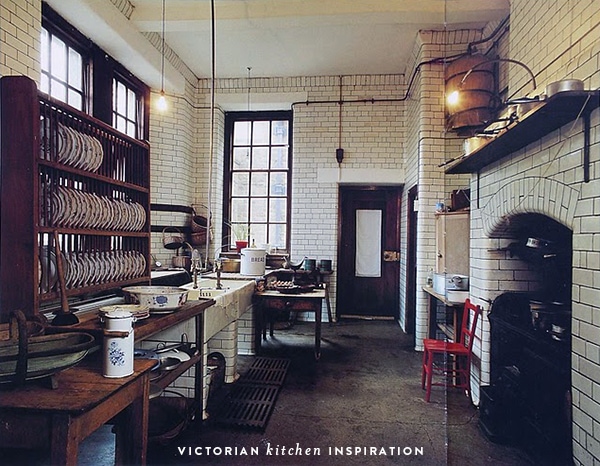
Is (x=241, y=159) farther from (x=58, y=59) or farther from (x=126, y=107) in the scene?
(x=58, y=59)

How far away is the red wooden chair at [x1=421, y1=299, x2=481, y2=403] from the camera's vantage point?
8.86 ft

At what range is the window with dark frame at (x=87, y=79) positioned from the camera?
2.60m

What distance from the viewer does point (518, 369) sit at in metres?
2.20

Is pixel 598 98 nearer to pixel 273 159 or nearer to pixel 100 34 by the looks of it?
pixel 100 34

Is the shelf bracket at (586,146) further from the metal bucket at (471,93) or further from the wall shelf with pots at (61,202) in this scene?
the wall shelf with pots at (61,202)

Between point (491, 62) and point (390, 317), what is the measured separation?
148 inches

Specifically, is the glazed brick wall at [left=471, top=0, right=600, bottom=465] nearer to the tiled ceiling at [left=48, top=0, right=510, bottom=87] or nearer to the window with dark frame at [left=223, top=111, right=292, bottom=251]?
the tiled ceiling at [left=48, top=0, right=510, bottom=87]

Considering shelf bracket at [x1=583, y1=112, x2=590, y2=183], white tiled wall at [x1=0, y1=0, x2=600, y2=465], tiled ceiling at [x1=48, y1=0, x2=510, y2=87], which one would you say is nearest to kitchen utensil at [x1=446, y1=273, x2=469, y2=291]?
white tiled wall at [x1=0, y1=0, x2=600, y2=465]

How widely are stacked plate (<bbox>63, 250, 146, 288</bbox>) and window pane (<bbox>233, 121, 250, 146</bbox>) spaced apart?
11.6ft

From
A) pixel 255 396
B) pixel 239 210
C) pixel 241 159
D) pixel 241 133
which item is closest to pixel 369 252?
pixel 239 210

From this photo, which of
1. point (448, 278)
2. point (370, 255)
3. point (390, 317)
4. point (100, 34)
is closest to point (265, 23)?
point (100, 34)

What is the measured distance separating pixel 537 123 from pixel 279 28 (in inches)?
123

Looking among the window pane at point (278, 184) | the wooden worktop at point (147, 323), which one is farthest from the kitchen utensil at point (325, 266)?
the wooden worktop at point (147, 323)

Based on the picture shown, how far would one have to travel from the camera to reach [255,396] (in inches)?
108
